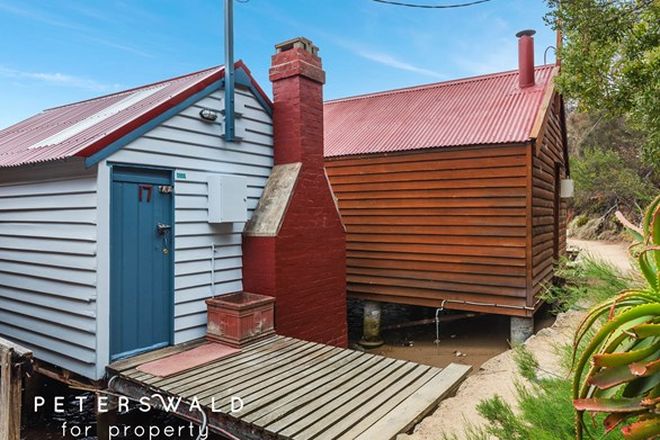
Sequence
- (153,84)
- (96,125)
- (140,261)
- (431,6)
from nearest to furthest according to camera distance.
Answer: (140,261), (96,125), (153,84), (431,6)

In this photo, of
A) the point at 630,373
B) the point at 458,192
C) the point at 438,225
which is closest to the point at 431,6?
the point at 458,192

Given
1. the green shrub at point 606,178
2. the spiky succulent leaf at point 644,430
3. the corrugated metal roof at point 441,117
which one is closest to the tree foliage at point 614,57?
the corrugated metal roof at point 441,117

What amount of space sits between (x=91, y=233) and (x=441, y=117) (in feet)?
24.6

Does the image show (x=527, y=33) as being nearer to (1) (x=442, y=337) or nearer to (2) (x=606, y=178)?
(1) (x=442, y=337)

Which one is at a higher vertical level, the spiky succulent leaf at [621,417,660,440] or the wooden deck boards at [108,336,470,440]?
the spiky succulent leaf at [621,417,660,440]

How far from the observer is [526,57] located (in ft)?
29.9

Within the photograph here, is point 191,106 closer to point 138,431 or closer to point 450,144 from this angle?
point 138,431

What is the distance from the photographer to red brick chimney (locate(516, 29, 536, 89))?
9.09 meters

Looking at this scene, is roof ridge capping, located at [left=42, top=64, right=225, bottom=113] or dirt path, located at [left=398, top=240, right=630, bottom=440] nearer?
dirt path, located at [left=398, top=240, right=630, bottom=440]

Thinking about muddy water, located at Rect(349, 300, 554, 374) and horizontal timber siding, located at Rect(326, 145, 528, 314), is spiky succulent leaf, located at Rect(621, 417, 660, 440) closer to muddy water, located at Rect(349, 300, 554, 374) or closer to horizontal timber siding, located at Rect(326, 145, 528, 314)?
muddy water, located at Rect(349, 300, 554, 374)

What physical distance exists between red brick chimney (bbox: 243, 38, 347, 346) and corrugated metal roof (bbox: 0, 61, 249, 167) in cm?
97

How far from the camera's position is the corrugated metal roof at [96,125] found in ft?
15.0

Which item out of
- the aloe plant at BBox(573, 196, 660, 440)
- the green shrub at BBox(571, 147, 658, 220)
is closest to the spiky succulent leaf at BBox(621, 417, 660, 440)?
the aloe plant at BBox(573, 196, 660, 440)

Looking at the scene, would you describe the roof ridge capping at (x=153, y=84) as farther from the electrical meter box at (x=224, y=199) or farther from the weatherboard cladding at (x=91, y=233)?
the electrical meter box at (x=224, y=199)
